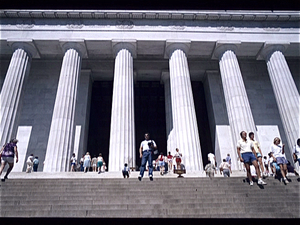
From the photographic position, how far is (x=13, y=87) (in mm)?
24422

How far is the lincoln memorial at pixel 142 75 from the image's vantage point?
902 inches

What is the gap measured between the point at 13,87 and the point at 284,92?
87.6 ft

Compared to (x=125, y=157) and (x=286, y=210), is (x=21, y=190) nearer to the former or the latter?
(x=125, y=157)

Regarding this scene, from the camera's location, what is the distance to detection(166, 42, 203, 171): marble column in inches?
846

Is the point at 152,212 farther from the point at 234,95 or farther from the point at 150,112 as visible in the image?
the point at 150,112

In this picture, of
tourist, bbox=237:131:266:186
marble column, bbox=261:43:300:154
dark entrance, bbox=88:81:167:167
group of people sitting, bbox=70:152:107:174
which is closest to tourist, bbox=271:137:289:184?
tourist, bbox=237:131:266:186

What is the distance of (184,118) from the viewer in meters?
23.1

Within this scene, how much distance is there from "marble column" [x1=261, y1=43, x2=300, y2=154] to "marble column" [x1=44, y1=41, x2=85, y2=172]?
798 inches

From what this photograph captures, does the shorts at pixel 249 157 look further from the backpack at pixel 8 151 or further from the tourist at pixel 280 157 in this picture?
the backpack at pixel 8 151

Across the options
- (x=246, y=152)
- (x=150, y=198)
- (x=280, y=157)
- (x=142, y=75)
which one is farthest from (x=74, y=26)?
(x=280, y=157)

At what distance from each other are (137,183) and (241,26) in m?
22.3

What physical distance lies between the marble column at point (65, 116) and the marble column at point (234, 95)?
14947mm

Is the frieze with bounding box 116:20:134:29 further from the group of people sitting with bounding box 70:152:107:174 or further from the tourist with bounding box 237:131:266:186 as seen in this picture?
the tourist with bounding box 237:131:266:186
